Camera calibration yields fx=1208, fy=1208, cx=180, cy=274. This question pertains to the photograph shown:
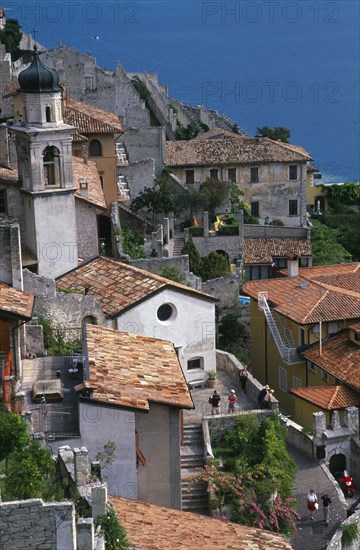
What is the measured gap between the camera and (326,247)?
58.8 meters

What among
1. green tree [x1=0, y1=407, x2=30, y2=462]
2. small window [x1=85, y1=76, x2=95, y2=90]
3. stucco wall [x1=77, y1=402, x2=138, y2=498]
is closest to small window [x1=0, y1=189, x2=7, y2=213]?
stucco wall [x1=77, y1=402, x2=138, y2=498]

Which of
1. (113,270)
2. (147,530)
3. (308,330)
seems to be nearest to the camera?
(147,530)

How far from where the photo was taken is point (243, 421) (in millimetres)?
27656

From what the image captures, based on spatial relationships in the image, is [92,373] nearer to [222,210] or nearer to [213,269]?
[213,269]

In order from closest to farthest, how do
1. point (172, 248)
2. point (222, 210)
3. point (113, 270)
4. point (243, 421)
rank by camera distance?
point (243, 421)
point (113, 270)
point (172, 248)
point (222, 210)

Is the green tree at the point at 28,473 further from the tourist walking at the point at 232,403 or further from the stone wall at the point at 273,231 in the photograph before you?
the stone wall at the point at 273,231

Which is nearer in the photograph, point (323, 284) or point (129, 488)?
point (129, 488)

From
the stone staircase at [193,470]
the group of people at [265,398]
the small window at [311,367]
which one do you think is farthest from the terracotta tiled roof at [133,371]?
the small window at [311,367]

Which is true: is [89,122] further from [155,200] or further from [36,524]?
[36,524]

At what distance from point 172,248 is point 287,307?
1073 centimetres

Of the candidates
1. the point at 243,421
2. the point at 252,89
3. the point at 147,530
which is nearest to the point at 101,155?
the point at 243,421

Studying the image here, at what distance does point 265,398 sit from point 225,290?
13.3m

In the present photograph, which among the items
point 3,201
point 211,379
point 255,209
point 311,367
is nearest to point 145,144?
point 255,209

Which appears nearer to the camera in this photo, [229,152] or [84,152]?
[84,152]
